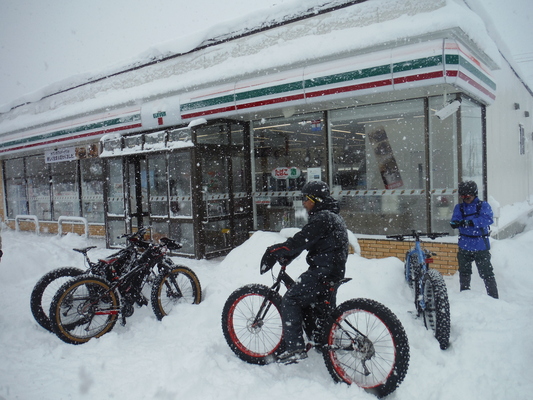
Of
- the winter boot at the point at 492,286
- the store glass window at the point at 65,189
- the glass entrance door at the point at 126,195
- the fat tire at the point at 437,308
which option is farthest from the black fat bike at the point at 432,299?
the store glass window at the point at 65,189

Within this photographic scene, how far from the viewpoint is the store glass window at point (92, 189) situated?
13617mm

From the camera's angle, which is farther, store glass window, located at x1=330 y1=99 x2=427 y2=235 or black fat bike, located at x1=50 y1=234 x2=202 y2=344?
store glass window, located at x1=330 y1=99 x2=427 y2=235

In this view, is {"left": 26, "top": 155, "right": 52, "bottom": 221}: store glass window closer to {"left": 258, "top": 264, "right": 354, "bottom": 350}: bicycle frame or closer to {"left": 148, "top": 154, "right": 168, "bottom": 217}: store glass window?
{"left": 148, "top": 154, "right": 168, "bottom": 217}: store glass window

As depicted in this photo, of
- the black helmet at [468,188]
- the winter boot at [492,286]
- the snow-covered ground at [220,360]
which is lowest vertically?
the snow-covered ground at [220,360]

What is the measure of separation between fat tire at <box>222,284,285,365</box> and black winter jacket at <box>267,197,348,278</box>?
57 centimetres

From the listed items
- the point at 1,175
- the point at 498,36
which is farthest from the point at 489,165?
the point at 1,175

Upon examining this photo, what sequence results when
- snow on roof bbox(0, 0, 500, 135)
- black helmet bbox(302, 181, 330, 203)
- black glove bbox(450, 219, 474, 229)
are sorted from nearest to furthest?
black helmet bbox(302, 181, 330, 203) < black glove bbox(450, 219, 474, 229) < snow on roof bbox(0, 0, 500, 135)

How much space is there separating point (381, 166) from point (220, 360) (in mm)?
5497

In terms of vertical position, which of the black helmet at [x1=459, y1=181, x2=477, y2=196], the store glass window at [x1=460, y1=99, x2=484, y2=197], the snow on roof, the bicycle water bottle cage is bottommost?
the bicycle water bottle cage

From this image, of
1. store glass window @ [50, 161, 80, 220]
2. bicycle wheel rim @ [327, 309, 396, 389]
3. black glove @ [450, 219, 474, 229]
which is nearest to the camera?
bicycle wheel rim @ [327, 309, 396, 389]

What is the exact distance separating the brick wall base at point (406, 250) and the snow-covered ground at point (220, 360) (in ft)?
4.07

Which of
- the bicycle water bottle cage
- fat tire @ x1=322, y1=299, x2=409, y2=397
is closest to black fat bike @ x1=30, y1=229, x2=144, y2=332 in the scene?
the bicycle water bottle cage

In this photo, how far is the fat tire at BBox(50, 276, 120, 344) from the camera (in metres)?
4.54

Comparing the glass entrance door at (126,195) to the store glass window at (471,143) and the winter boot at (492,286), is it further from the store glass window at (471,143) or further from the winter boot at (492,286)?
the winter boot at (492,286)
